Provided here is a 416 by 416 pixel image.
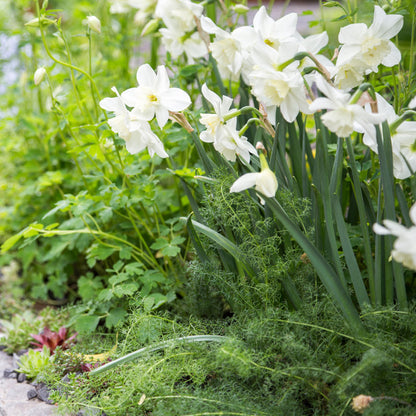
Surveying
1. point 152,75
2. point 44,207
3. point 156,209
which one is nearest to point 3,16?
point 44,207

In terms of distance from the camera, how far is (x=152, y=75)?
1.26 metres

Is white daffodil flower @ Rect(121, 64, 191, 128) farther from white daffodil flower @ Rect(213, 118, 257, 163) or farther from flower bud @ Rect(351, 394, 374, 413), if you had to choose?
flower bud @ Rect(351, 394, 374, 413)

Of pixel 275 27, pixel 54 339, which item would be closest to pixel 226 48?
pixel 275 27

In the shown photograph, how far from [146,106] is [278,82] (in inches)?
15.2

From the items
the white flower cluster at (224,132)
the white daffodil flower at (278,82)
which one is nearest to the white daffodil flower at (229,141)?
the white flower cluster at (224,132)

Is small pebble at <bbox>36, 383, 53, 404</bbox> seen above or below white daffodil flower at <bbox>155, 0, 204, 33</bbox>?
below

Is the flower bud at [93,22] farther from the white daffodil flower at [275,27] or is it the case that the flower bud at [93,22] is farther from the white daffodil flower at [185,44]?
the white daffodil flower at [275,27]

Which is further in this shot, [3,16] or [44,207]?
[3,16]

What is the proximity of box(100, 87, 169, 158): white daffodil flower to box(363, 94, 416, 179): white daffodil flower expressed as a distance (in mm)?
564

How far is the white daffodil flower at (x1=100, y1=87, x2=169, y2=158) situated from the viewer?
4.00ft

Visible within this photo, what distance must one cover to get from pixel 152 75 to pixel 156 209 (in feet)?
2.41

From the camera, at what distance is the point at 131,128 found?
3.96ft

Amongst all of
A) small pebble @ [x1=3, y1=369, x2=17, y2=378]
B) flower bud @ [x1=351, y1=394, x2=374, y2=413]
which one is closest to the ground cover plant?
flower bud @ [x1=351, y1=394, x2=374, y2=413]

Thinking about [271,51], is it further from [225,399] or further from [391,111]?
[225,399]
